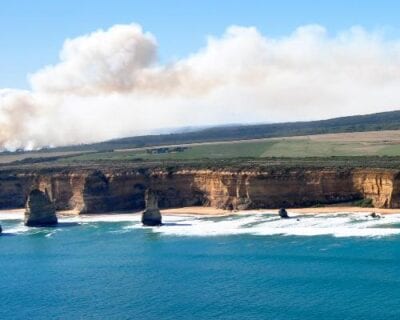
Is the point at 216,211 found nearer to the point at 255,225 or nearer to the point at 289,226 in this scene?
the point at 255,225

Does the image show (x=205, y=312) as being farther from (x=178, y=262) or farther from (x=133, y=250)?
(x=133, y=250)

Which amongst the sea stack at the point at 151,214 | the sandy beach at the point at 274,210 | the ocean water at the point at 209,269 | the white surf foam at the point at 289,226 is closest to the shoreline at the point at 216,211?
the sandy beach at the point at 274,210

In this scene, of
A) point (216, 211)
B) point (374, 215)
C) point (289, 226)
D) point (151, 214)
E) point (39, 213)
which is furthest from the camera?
point (216, 211)

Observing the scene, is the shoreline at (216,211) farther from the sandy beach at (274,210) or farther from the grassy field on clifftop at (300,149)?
the grassy field on clifftop at (300,149)

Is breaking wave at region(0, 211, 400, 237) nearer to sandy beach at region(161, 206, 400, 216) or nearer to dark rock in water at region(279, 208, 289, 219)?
dark rock in water at region(279, 208, 289, 219)

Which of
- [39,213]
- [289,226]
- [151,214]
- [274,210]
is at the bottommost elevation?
[289,226]

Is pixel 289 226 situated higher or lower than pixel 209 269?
higher

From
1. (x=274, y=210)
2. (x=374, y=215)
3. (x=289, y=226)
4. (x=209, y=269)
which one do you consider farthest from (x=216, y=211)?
(x=209, y=269)
